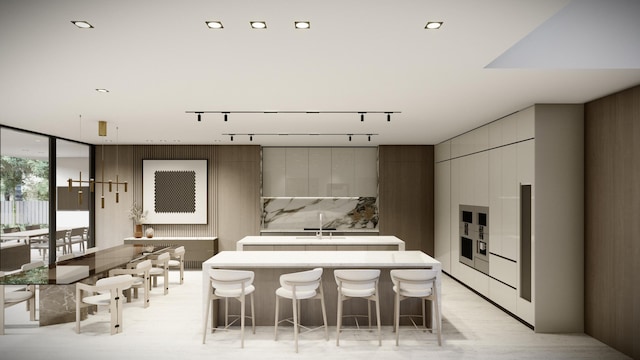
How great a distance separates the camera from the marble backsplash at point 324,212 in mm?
8164

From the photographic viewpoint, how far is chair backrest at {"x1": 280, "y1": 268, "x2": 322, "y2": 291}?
3.79 m

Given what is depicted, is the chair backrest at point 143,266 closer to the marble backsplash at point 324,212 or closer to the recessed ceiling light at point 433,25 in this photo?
the marble backsplash at point 324,212

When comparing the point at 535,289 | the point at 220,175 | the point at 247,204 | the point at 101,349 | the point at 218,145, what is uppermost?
the point at 218,145

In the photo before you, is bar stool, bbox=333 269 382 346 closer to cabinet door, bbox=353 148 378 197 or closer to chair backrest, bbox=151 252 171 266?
chair backrest, bbox=151 252 171 266

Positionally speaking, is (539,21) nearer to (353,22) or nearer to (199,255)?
(353,22)

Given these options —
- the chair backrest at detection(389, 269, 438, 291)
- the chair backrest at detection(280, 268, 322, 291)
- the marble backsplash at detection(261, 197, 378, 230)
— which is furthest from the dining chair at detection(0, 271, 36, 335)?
the marble backsplash at detection(261, 197, 378, 230)

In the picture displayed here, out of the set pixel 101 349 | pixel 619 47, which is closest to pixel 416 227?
pixel 619 47

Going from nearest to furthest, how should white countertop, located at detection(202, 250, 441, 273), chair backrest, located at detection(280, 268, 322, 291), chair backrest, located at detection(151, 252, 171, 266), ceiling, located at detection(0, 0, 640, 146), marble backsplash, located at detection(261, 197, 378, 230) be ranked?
ceiling, located at detection(0, 0, 640, 146), chair backrest, located at detection(280, 268, 322, 291), white countertop, located at detection(202, 250, 441, 273), chair backrest, located at detection(151, 252, 171, 266), marble backsplash, located at detection(261, 197, 378, 230)

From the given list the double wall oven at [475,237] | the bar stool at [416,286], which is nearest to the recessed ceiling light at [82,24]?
the bar stool at [416,286]

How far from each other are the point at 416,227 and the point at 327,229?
183cm

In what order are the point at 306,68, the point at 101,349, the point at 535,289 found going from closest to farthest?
the point at 306,68
the point at 101,349
the point at 535,289

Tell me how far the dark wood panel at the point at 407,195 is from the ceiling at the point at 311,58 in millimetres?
2847

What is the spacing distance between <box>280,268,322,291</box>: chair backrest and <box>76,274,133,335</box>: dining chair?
1.93 m

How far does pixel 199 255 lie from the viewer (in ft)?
25.1
